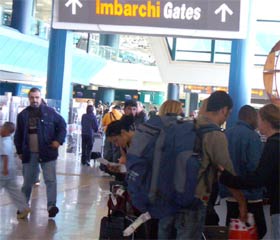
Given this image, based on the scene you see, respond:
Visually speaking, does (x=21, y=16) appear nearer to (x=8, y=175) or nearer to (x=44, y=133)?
(x=44, y=133)

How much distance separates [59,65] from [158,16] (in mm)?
4553

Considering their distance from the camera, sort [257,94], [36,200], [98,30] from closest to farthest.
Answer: [36,200] < [98,30] < [257,94]

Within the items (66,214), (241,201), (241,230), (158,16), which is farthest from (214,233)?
(158,16)

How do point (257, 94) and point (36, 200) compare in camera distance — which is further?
point (257, 94)

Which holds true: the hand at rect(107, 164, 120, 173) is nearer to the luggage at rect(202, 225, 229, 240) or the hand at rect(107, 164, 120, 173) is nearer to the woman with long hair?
the luggage at rect(202, 225, 229, 240)

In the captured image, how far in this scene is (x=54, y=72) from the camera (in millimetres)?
12742

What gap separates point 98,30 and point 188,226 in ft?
21.0

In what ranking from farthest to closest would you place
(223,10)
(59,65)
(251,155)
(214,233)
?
(59,65) < (223,10) < (251,155) < (214,233)

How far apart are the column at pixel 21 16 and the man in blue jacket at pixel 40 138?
695 inches

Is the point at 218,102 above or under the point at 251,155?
above

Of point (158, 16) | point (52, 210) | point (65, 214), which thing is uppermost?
point (158, 16)

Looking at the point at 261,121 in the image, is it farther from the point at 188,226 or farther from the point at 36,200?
the point at 36,200

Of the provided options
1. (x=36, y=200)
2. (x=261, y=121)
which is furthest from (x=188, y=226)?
(x=36, y=200)

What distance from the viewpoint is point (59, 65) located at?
41.7 feet
